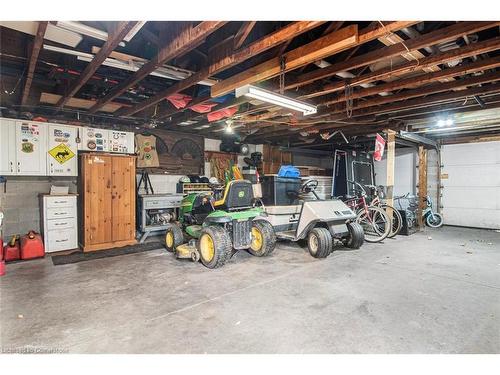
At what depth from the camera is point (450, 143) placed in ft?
25.5

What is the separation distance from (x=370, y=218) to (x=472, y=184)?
4.07 meters

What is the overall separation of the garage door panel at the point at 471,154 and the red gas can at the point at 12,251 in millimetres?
10113

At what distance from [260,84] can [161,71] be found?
1.23 meters

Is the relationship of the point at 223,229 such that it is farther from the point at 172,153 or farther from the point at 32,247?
the point at 172,153

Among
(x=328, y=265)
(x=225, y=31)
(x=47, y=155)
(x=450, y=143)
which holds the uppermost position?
(x=225, y=31)

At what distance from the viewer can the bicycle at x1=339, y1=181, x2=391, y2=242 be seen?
17.9 feet

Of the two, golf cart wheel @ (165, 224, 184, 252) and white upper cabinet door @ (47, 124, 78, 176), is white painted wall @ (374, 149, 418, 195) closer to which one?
golf cart wheel @ (165, 224, 184, 252)

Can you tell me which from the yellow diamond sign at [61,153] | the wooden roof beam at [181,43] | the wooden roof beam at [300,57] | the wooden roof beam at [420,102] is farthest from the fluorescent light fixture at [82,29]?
the wooden roof beam at [420,102]

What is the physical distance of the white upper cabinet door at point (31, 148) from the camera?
4.37 metres

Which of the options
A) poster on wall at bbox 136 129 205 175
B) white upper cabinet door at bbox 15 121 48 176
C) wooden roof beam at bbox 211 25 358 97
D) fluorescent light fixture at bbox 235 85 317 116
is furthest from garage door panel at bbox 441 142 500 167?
white upper cabinet door at bbox 15 121 48 176

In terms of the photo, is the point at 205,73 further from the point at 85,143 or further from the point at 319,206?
the point at 85,143

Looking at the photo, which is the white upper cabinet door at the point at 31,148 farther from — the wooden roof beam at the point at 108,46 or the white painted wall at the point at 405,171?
the white painted wall at the point at 405,171

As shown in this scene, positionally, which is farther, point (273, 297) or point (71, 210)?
point (71, 210)

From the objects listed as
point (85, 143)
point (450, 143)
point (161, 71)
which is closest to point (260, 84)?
point (161, 71)
